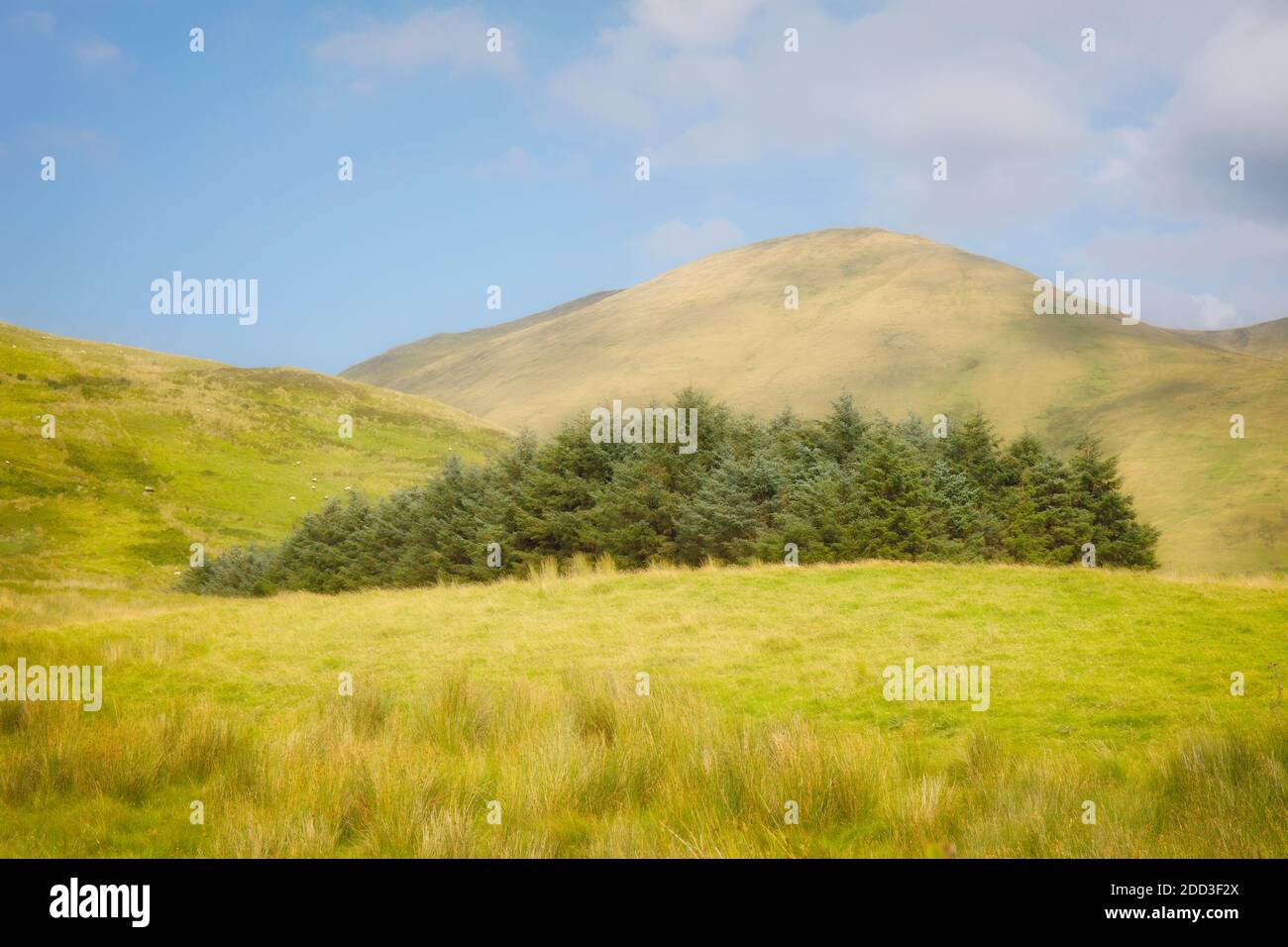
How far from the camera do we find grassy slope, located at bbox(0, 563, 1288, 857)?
538 centimetres

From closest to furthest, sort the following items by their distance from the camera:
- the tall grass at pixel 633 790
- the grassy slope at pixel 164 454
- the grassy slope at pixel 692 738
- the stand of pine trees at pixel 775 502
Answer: the tall grass at pixel 633 790, the grassy slope at pixel 692 738, the stand of pine trees at pixel 775 502, the grassy slope at pixel 164 454

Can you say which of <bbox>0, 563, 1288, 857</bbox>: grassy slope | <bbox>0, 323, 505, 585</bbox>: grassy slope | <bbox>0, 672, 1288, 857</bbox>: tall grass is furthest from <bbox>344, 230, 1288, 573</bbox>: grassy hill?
<bbox>0, 672, 1288, 857</bbox>: tall grass

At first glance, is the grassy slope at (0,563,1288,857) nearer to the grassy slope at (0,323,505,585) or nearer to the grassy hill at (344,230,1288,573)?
the grassy slope at (0,323,505,585)

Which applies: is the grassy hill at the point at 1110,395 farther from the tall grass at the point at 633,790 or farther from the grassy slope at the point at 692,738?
the tall grass at the point at 633,790

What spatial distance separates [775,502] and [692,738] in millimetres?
22803

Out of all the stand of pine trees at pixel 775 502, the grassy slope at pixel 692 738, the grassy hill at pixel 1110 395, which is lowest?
the grassy slope at pixel 692 738

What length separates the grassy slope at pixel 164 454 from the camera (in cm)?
5091

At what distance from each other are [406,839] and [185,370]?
108m

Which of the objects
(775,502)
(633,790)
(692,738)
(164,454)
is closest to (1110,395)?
(775,502)

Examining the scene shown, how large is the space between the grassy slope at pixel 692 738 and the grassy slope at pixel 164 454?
23.2 meters

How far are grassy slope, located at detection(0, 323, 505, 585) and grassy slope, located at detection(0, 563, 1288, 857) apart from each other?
23.2m

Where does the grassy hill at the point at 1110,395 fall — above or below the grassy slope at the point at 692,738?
above

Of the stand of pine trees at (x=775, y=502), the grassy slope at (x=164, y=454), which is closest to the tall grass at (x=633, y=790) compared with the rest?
the stand of pine trees at (x=775, y=502)

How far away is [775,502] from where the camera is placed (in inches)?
1154
